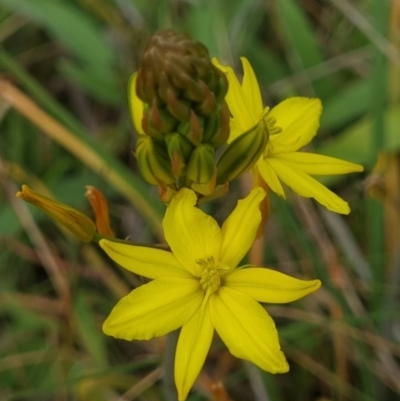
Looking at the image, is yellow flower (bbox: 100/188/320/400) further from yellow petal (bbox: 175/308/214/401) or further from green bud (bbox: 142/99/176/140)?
green bud (bbox: 142/99/176/140)

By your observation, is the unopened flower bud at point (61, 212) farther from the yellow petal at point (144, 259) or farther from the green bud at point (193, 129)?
the green bud at point (193, 129)

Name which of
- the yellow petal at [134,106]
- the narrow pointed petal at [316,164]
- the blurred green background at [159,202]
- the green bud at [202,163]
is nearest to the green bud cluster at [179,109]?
the green bud at [202,163]

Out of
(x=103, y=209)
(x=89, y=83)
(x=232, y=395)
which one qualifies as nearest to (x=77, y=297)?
(x=232, y=395)

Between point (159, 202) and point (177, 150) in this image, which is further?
point (159, 202)

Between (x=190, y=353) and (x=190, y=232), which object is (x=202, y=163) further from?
(x=190, y=353)

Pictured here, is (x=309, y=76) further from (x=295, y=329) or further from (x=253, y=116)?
(x=253, y=116)

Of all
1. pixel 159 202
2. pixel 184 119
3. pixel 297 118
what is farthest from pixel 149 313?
pixel 159 202
